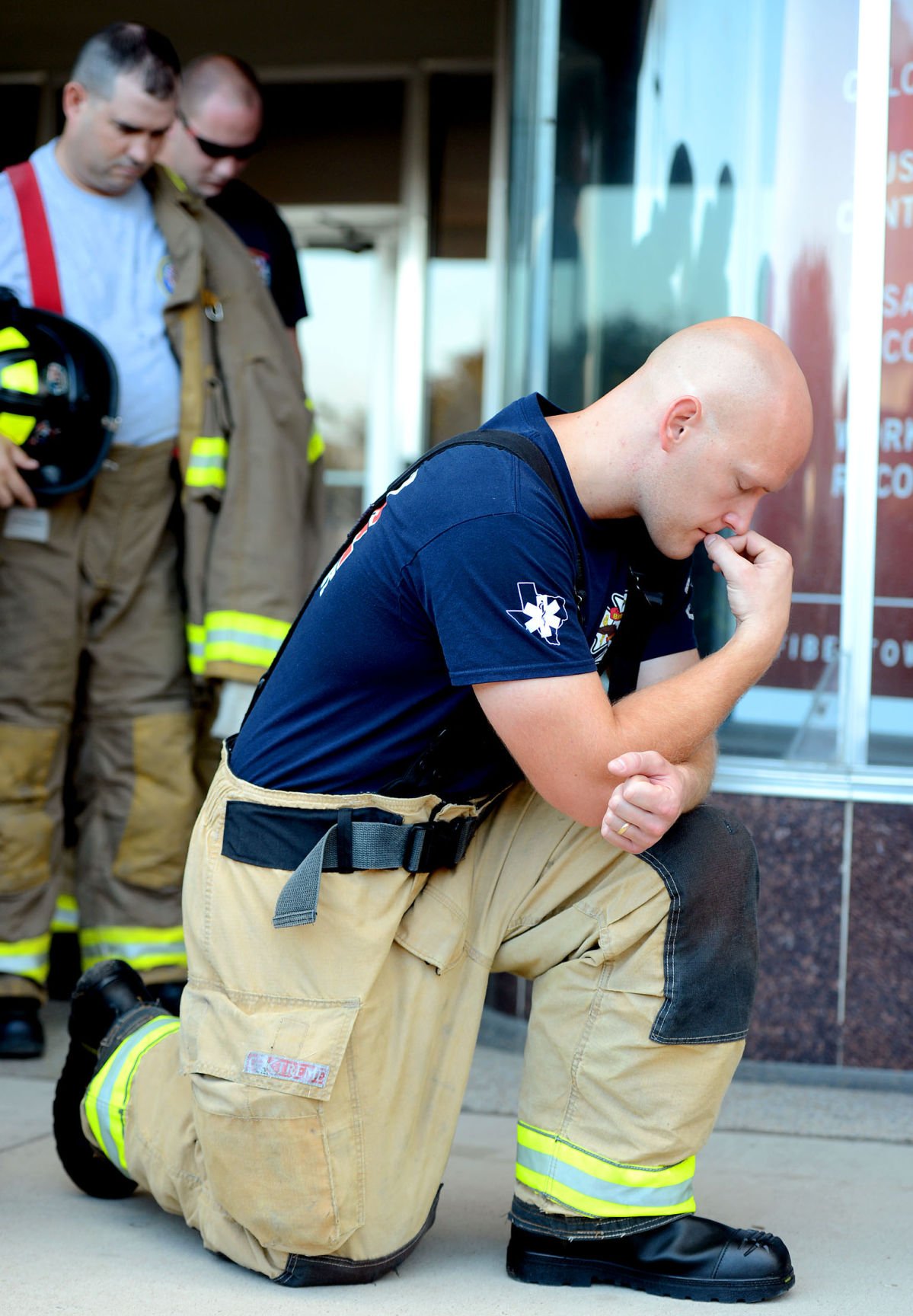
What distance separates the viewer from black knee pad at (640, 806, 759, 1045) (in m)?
1.97

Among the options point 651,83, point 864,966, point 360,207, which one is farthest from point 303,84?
point 864,966

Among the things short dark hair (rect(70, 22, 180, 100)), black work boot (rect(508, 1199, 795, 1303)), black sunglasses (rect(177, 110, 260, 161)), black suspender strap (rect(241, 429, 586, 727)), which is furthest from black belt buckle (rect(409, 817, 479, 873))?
black sunglasses (rect(177, 110, 260, 161))

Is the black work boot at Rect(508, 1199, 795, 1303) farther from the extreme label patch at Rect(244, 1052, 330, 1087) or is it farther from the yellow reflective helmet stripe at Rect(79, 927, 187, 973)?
the yellow reflective helmet stripe at Rect(79, 927, 187, 973)

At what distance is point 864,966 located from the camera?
316 centimetres

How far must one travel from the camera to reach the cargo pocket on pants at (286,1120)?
196 cm

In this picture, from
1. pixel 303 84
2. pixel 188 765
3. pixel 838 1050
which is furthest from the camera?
pixel 303 84

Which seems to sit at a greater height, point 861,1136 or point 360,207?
point 360,207

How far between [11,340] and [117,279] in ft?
1.20

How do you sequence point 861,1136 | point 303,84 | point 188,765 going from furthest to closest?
1. point 303,84
2. point 188,765
3. point 861,1136

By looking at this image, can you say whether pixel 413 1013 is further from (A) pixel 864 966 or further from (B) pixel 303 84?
(B) pixel 303 84

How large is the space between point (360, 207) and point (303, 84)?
1.70 feet

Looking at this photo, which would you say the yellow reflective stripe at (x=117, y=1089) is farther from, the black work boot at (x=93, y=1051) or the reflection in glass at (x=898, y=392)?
the reflection in glass at (x=898, y=392)

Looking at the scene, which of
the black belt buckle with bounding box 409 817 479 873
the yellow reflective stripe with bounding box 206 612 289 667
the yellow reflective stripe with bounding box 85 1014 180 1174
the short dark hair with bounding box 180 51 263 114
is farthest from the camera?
the short dark hair with bounding box 180 51 263 114

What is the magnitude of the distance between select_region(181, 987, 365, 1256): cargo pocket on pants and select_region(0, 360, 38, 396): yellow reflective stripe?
155 cm
